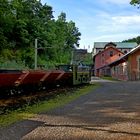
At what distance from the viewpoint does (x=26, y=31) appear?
65.9 m

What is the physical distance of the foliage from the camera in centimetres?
5047

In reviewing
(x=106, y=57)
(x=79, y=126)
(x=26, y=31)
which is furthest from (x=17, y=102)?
(x=106, y=57)

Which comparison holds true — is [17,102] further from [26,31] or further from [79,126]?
[26,31]

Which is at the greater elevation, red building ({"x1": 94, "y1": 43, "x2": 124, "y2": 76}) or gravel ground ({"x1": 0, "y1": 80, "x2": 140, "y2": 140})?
red building ({"x1": 94, "y1": 43, "x2": 124, "y2": 76})

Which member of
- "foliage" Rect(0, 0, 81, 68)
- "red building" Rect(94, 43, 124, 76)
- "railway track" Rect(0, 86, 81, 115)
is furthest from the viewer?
"red building" Rect(94, 43, 124, 76)

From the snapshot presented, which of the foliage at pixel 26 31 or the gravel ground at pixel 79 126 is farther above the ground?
the foliage at pixel 26 31

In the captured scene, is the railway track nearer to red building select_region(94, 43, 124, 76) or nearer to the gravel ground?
the gravel ground

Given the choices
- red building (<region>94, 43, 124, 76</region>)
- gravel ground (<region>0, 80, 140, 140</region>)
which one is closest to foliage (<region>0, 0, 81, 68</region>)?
red building (<region>94, 43, 124, 76</region>)

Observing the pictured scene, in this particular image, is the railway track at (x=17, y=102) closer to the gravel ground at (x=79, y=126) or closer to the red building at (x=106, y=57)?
the gravel ground at (x=79, y=126)

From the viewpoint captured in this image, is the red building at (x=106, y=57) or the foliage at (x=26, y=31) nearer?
the foliage at (x=26, y=31)

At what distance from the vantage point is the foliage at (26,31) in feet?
166

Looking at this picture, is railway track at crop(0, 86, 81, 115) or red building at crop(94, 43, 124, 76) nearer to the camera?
railway track at crop(0, 86, 81, 115)

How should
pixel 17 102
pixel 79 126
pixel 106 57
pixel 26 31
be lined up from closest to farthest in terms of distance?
pixel 79 126, pixel 17 102, pixel 26 31, pixel 106 57

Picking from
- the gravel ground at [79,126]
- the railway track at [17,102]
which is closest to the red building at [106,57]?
the railway track at [17,102]
